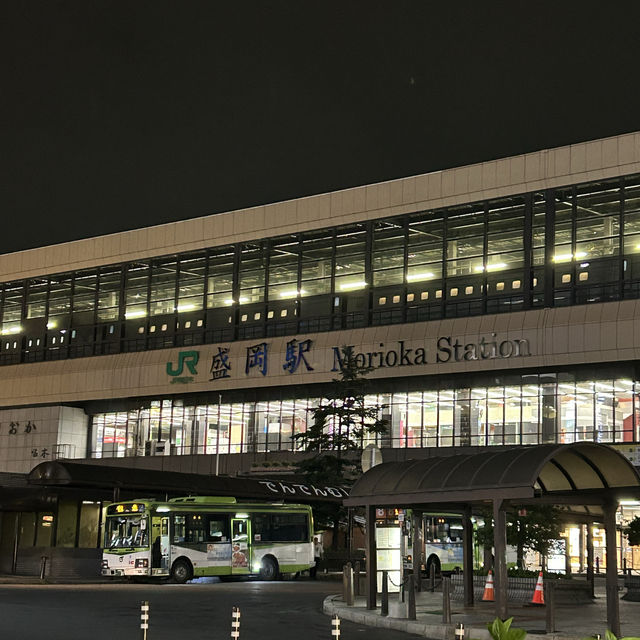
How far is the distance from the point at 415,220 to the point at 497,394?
1080 cm

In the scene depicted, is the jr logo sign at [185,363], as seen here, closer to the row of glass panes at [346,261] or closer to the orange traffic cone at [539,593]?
the row of glass panes at [346,261]

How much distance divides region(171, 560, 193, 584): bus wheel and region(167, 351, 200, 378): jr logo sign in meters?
28.0

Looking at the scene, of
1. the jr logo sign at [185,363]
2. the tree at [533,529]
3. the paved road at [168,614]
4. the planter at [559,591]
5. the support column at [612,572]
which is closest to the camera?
the support column at [612,572]

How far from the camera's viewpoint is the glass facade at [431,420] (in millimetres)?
53594

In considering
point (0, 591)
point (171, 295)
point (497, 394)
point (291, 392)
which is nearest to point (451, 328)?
point (497, 394)

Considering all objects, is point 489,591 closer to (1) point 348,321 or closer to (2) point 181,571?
(2) point 181,571

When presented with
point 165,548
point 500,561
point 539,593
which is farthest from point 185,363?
point 500,561

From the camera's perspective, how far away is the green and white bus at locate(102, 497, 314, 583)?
37.5 m

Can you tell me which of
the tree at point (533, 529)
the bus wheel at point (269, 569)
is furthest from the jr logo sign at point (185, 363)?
the tree at point (533, 529)

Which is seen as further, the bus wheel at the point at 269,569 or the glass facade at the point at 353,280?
the glass facade at the point at 353,280

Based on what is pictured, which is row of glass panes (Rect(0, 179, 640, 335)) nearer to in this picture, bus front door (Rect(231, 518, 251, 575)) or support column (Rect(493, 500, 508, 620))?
bus front door (Rect(231, 518, 251, 575))

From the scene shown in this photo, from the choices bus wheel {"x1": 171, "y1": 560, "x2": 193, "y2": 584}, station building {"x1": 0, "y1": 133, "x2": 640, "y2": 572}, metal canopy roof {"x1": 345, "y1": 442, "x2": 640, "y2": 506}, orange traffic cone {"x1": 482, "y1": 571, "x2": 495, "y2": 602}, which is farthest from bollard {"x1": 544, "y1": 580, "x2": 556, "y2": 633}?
station building {"x1": 0, "y1": 133, "x2": 640, "y2": 572}

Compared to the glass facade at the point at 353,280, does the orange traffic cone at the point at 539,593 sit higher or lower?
lower

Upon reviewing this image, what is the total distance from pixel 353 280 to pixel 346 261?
4.25 feet
